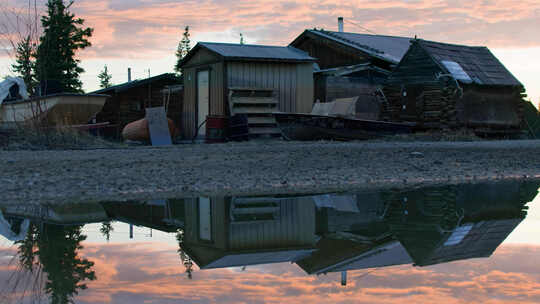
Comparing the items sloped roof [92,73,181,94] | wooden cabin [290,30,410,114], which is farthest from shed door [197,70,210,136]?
sloped roof [92,73,181,94]

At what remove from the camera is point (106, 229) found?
5035 millimetres

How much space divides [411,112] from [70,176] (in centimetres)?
1657

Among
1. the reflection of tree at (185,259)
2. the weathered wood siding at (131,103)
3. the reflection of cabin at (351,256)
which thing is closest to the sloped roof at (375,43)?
the weathered wood siding at (131,103)

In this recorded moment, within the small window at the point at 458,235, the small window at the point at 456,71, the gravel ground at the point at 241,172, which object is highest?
the small window at the point at 456,71

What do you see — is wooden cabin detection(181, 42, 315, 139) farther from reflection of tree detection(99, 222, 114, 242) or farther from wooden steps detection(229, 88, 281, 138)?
reflection of tree detection(99, 222, 114, 242)

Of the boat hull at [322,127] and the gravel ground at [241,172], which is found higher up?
the boat hull at [322,127]

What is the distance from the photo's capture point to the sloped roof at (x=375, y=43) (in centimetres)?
2695

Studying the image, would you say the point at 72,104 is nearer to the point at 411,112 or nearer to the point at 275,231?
the point at 411,112

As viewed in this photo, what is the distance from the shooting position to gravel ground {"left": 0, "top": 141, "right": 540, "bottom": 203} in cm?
734

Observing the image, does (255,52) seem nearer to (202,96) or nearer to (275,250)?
(202,96)

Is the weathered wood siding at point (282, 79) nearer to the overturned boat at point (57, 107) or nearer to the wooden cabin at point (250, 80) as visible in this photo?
the wooden cabin at point (250, 80)

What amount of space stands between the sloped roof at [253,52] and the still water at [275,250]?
42.8 ft

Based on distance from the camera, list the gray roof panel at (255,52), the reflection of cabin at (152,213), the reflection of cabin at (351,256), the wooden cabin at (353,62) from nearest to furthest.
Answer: the reflection of cabin at (351,256)
the reflection of cabin at (152,213)
the gray roof panel at (255,52)
the wooden cabin at (353,62)

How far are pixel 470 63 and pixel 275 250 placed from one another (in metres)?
21.1
